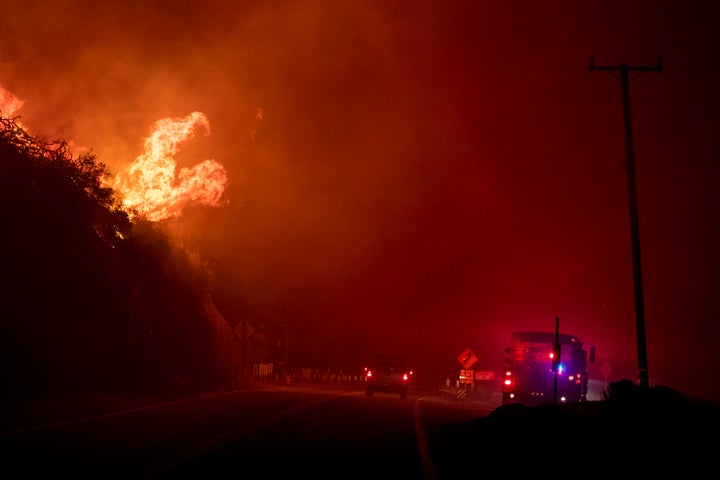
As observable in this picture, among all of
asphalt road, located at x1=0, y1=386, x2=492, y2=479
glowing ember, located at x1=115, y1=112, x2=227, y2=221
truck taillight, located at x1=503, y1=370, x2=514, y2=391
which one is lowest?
asphalt road, located at x1=0, y1=386, x2=492, y2=479

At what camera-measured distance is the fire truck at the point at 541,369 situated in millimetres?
33031

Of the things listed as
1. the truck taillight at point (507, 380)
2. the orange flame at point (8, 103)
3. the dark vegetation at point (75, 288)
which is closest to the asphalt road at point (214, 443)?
the dark vegetation at point (75, 288)

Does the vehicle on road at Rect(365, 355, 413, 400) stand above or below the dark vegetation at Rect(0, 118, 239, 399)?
below

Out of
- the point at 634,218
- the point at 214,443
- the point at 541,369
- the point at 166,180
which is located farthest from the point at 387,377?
the point at 214,443

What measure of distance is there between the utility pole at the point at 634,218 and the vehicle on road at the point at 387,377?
18437 mm

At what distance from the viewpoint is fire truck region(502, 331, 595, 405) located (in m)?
33.0

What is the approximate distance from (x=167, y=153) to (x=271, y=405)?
15095 millimetres

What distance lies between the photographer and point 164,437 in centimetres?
1597

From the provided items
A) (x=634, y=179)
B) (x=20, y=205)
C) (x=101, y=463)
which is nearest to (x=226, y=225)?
(x=20, y=205)

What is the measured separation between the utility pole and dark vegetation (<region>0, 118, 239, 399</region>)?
18936 mm

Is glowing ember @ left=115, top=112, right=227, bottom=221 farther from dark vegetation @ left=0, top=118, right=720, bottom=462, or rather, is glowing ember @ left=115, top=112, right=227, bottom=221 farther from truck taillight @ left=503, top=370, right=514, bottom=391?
truck taillight @ left=503, top=370, right=514, bottom=391

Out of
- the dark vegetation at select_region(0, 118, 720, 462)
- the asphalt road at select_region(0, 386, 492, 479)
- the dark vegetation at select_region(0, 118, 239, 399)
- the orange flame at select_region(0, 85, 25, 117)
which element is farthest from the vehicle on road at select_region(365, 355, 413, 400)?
the orange flame at select_region(0, 85, 25, 117)

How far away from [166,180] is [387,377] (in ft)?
51.8

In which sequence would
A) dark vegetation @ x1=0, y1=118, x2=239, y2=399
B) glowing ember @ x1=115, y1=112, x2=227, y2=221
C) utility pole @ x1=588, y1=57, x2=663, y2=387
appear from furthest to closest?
glowing ember @ x1=115, y1=112, x2=227, y2=221, dark vegetation @ x1=0, y1=118, x2=239, y2=399, utility pole @ x1=588, y1=57, x2=663, y2=387
